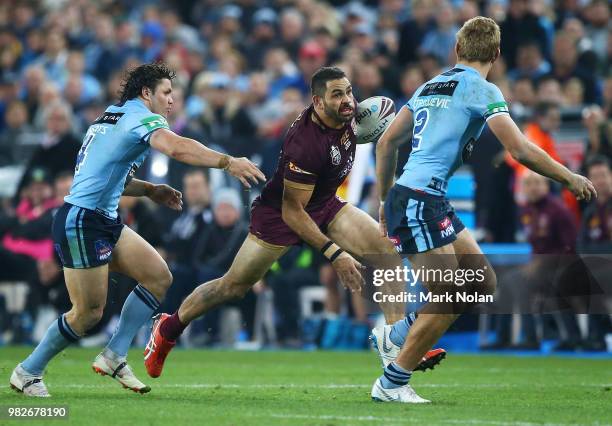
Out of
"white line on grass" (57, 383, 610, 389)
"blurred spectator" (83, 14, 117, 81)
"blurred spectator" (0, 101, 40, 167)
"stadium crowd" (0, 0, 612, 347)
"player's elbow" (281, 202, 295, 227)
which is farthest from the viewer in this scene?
"blurred spectator" (83, 14, 117, 81)

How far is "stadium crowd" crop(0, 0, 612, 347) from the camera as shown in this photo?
15484mm

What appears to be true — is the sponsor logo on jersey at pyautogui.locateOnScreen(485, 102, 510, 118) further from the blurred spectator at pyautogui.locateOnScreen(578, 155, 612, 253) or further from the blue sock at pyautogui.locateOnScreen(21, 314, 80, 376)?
the blurred spectator at pyautogui.locateOnScreen(578, 155, 612, 253)

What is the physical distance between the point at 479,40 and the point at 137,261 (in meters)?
2.99

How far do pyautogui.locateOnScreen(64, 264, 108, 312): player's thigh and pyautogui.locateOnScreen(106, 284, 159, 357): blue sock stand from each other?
41 cm

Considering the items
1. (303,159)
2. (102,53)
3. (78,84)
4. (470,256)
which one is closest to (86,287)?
(303,159)

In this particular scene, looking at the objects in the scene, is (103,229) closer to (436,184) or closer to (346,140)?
(346,140)

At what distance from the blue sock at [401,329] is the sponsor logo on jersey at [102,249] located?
216 cm

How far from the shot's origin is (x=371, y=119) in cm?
1003

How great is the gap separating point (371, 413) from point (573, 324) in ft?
22.9

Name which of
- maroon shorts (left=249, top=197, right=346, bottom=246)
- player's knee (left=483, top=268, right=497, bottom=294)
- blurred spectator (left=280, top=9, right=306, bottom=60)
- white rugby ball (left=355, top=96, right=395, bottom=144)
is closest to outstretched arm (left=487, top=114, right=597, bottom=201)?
player's knee (left=483, top=268, right=497, bottom=294)

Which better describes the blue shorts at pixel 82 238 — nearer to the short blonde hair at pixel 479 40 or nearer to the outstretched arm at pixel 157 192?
the outstretched arm at pixel 157 192

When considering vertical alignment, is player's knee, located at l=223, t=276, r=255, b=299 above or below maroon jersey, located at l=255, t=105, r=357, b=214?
below

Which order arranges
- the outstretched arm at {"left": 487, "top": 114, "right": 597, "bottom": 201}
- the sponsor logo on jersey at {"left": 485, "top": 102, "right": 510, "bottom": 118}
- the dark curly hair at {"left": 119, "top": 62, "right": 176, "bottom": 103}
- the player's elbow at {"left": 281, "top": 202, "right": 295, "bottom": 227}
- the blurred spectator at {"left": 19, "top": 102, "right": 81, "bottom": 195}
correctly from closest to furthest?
1. the outstretched arm at {"left": 487, "top": 114, "right": 597, "bottom": 201}
2. the sponsor logo on jersey at {"left": 485, "top": 102, "right": 510, "bottom": 118}
3. the dark curly hair at {"left": 119, "top": 62, "right": 176, "bottom": 103}
4. the player's elbow at {"left": 281, "top": 202, "right": 295, "bottom": 227}
5. the blurred spectator at {"left": 19, "top": 102, "right": 81, "bottom": 195}

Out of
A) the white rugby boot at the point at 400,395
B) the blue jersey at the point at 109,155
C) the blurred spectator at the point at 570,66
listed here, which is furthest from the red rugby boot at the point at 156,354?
the blurred spectator at the point at 570,66
